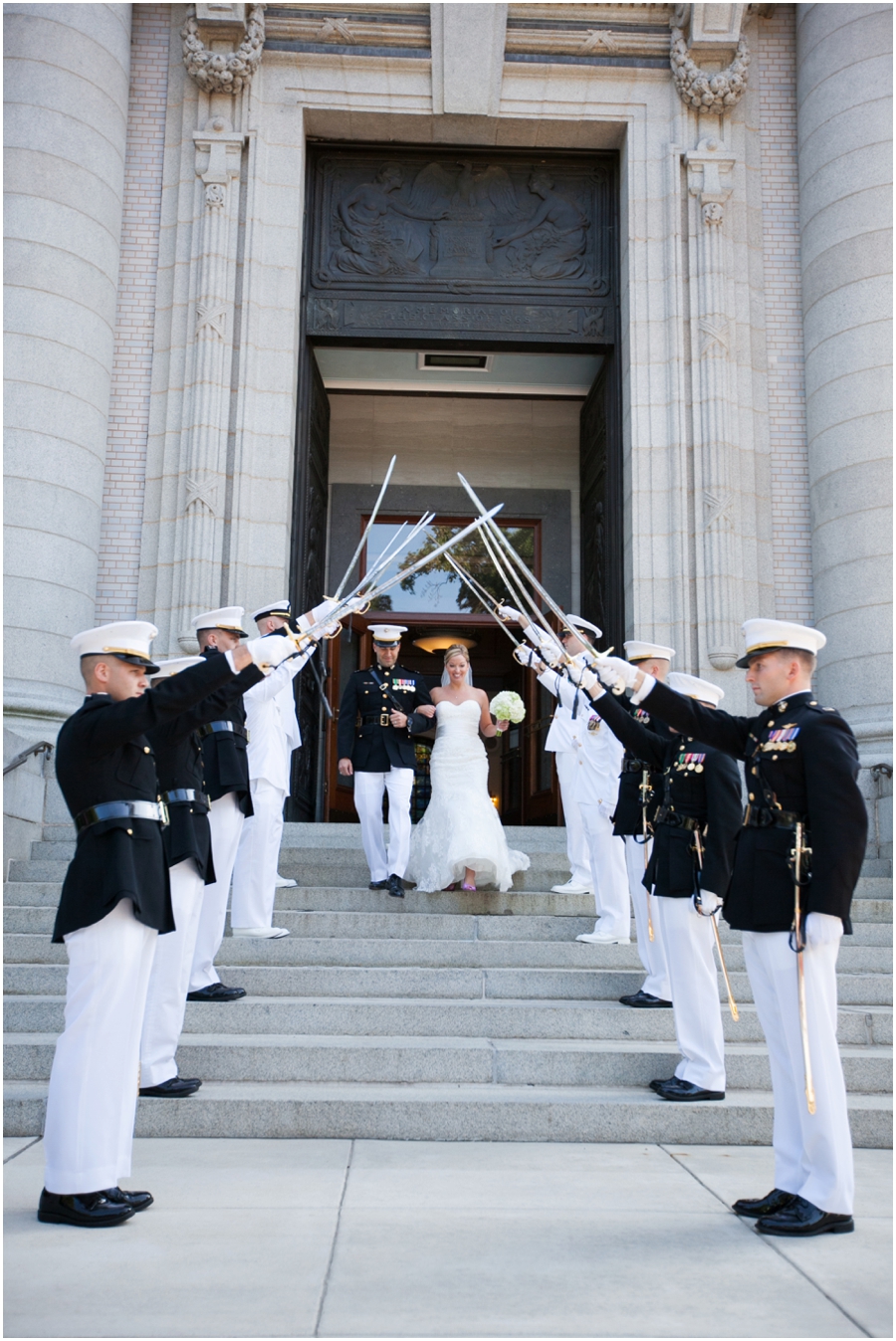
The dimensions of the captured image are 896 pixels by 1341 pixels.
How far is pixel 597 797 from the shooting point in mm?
8289

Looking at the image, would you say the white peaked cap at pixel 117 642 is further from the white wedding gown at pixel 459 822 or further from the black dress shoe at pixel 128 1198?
the white wedding gown at pixel 459 822

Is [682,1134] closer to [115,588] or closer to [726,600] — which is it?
[726,600]

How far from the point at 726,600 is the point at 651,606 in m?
0.78

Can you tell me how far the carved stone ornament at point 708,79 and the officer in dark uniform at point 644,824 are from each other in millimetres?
8462

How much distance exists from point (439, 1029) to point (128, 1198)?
251cm

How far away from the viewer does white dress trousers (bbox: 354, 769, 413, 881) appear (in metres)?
8.46

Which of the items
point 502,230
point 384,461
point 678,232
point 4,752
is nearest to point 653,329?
point 678,232

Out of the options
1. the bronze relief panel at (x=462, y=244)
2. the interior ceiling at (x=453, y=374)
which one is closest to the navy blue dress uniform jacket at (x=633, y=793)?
the bronze relief panel at (x=462, y=244)

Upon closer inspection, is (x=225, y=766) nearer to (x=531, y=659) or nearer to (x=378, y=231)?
(x=531, y=659)

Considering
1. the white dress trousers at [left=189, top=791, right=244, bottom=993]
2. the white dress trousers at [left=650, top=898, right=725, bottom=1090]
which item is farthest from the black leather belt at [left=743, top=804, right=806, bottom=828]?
the white dress trousers at [left=189, top=791, right=244, bottom=993]

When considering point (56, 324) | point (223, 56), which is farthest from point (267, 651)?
point (223, 56)

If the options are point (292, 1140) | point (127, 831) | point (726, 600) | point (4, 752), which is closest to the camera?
point (127, 831)

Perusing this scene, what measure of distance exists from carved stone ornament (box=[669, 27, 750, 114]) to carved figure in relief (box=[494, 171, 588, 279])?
1.76 metres

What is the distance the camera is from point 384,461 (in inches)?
648
